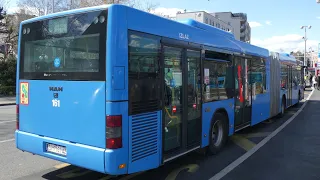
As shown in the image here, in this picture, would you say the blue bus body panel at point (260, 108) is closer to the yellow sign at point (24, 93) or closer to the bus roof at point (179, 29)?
the bus roof at point (179, 29)

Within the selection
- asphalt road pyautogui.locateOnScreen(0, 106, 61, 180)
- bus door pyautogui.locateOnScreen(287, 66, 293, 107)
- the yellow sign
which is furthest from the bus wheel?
bus door pyautogui.locateOnScreen(287, 66, 293, 107)

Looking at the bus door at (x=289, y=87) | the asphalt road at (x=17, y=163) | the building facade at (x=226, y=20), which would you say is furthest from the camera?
the building facade at (x=226, y=20)

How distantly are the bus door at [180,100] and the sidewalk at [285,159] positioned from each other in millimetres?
1015

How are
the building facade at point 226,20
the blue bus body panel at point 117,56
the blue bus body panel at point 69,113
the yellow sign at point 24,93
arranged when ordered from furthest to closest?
the building facade at point 226,20
the yellow sign at point 24,93
the blue bus body panel at point 69,113
the blue bus body panel at point 117,56

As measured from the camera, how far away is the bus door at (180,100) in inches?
198

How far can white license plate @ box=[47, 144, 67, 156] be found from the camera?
14.9 ft

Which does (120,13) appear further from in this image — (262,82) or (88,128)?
(262,82)

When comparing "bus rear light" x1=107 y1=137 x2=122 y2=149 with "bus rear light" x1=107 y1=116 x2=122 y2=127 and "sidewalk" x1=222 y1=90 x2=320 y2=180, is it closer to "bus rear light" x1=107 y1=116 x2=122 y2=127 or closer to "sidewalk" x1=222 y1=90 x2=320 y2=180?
"bus rear light" x1=107 y1=116 x2=122 y2=127

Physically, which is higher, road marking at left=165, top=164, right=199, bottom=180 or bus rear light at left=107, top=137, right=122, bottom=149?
bus rear light at left=107, top=137, right=122, bottom=149

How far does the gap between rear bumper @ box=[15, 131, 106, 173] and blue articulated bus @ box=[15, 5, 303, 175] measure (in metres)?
0.01

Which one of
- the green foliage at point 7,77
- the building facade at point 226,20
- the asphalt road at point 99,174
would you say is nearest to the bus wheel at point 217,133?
the asphalt road at point 99,174

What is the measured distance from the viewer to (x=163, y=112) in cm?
489

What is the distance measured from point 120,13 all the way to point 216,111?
3.52 metres

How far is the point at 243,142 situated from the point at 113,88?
517cm
